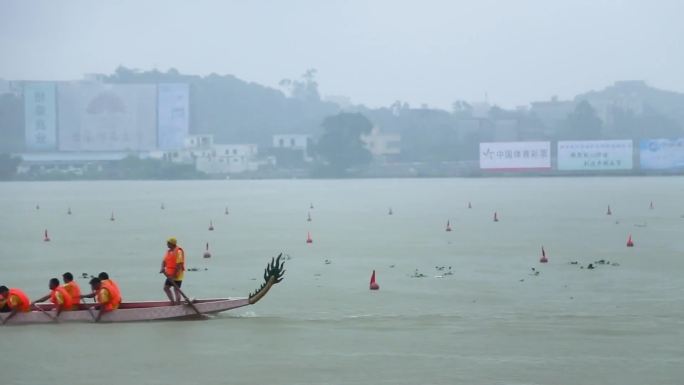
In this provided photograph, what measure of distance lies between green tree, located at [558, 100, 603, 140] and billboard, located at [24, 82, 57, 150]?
76.2 metres

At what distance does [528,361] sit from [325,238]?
93.0ft

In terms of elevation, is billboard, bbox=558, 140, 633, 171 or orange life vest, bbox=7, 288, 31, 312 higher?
billboard, bbox=558, 140, 633, 171

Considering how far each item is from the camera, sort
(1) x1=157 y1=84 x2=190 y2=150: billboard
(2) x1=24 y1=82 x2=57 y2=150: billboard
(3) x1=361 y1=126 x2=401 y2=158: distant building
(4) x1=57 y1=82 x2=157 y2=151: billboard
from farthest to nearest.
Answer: (1) x1=157 y1=84 x2=190 y2=150: billboard → (4) x1=57 y1=82 x2=157 y2=151: billboard → (2) x1=24 y1=82 x2=57 y2=150: billboard → (3) x1=361 y1=126 x2=401 y2=158: distant building

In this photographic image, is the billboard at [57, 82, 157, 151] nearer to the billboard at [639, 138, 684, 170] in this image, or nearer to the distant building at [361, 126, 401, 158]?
the distant building at [361, 126, 401, 158]

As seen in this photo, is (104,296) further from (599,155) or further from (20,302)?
(599,155)

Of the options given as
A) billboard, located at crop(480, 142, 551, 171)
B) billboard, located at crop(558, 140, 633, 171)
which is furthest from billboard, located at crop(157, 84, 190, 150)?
billboard, located at crop(558, 140, 633, 171)

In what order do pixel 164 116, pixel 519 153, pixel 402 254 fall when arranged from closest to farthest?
pixel 402 254
pixel 519 153
pixel 164 116

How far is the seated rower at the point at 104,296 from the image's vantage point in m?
21.2

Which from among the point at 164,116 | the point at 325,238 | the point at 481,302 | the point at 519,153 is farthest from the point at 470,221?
the point at 164,116

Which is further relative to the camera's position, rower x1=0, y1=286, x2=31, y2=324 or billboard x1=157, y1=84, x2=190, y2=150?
billboard x1=157, y1=84, x2=190, y2=150

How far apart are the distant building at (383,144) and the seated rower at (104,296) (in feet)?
519

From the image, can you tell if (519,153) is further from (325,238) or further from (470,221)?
(325,238)

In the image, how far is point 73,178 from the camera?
18650 cm

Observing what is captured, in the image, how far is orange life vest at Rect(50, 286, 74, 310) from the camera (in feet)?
70.6
